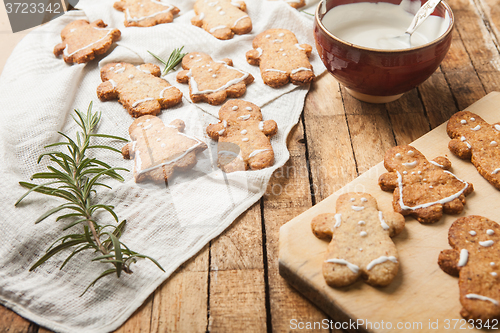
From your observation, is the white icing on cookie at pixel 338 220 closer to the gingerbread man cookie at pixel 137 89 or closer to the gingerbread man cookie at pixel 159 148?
the gingerbread man cookie at pixel 159 148

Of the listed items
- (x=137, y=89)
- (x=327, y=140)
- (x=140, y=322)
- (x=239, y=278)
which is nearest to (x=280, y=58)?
(x=327, y=140)

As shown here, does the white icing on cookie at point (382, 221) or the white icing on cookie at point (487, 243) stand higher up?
the white icing on cookie at point (382, 221)

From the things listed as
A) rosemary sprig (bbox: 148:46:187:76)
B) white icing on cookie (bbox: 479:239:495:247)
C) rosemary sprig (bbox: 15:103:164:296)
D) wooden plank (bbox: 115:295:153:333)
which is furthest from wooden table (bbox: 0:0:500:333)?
rosemary sprig (bbox: 148:46:187:76)

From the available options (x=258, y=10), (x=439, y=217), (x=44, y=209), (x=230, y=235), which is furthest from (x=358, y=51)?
(x=44, y=209)

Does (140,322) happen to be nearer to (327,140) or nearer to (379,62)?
(327,140)

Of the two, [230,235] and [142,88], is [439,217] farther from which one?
[142,88]

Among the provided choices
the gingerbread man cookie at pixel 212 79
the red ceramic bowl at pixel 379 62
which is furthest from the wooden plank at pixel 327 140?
the gingerbread man cookie at pixel 212 79
